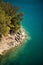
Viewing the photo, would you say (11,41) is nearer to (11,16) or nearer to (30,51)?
(30,51)

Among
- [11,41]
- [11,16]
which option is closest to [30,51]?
[11,41]

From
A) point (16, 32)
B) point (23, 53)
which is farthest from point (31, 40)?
point (23, 53)

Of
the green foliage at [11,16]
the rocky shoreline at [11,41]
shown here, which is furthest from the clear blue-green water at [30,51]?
the green foliage at [11,16]

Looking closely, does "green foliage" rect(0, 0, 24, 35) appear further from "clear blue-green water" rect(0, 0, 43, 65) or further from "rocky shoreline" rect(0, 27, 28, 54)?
"clear blue-green water" rect(0, 0, 43, 65)

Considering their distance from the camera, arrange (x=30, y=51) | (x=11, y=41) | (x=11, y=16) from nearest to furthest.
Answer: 1. (x=30, y=51)
2. (x=11, y=41)
3. (x=11, y=16)

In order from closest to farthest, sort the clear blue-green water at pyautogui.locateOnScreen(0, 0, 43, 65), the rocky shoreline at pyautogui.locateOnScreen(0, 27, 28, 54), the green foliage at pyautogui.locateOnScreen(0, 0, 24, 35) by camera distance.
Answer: the clear blue-green water at pyautogui.locateOnScreen(0, 0, 43, 65) → the rocky shoreline at pyautogui.locateOnScreen(0, 27, 28, 54) → the green foliage at pyautogui.locateOnScreen(0, 0, 24, 35)

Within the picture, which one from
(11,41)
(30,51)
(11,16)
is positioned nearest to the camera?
(30,51)

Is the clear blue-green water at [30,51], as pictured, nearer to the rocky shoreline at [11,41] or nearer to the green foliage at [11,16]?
Answer: the rocky shoreline at [11,41]

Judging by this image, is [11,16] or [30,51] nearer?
[30,51]

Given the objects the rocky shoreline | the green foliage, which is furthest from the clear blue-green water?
the green foliage

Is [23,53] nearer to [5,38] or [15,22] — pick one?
[5,38]
